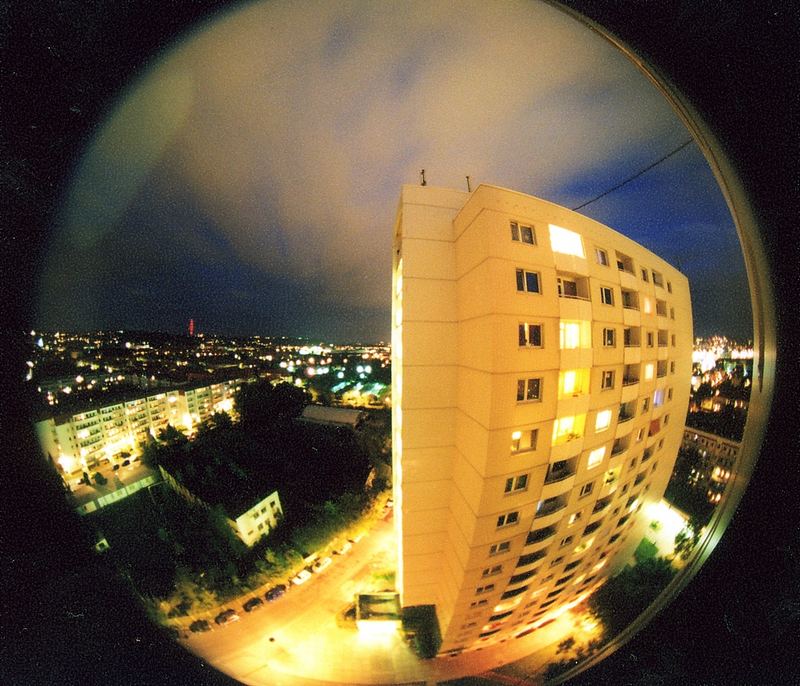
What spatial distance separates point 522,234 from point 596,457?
1377mm

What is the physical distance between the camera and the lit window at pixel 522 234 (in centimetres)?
139

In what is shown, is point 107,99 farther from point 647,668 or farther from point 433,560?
point 433,560

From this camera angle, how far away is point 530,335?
1310mm

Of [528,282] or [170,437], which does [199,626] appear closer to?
[170,437]

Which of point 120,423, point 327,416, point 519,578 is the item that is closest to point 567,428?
point 519,578

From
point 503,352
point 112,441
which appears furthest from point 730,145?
point 112,441

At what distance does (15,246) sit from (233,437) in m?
1.39

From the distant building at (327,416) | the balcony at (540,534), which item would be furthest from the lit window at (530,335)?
the distant building at (327,416)

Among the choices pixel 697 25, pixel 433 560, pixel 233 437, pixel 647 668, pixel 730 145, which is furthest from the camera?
pixel 433 560

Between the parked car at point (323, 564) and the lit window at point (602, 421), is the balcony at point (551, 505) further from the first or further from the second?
the parked car at point (323, 564)

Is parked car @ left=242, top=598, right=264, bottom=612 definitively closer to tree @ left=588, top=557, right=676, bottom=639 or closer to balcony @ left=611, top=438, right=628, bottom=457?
tree @ left=588, top=557, right=676, bottom=639

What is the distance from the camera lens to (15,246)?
0.90 m

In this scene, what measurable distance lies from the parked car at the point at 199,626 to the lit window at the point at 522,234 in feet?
8.96

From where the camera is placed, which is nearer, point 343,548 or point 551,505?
point 551,505
